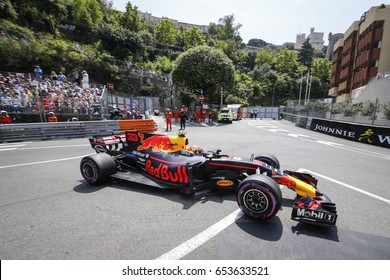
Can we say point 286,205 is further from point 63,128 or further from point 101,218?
point 63,128

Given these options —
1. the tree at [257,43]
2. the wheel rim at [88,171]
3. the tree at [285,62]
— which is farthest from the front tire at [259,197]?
the tree at [257,43]

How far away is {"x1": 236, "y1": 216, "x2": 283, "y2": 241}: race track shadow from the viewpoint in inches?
119

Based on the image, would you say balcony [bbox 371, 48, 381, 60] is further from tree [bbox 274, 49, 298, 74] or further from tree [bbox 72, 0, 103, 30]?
tree [bbox 72, 0, 103, 30]

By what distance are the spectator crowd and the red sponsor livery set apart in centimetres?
1170

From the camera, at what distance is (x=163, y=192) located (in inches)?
176

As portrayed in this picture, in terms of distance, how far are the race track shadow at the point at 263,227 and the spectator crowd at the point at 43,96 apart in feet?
45.5

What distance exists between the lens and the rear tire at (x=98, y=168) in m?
4.61

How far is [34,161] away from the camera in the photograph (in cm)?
670

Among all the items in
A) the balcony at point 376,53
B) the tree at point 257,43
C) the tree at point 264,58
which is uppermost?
the tree at point 257,43

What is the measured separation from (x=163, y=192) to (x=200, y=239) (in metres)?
1.71

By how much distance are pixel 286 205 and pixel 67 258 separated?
11.1 feet

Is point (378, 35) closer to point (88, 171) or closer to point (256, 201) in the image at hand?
point (256, 201)

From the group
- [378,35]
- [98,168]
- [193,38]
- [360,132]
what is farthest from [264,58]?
[98,168]

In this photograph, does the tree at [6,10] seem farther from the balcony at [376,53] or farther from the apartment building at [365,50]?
the balcony at [376,53]
